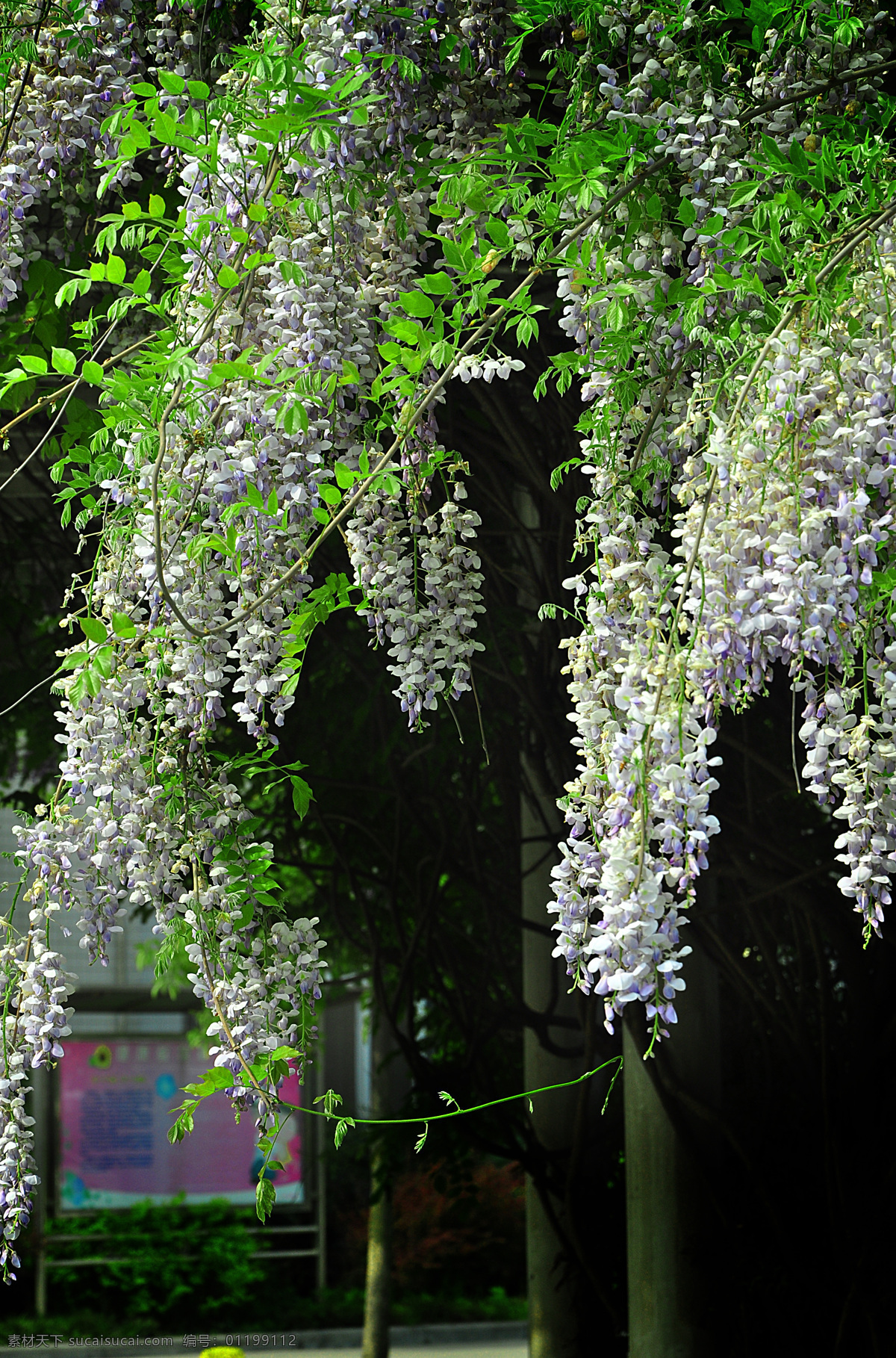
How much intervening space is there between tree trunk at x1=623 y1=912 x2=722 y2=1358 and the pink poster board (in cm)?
386

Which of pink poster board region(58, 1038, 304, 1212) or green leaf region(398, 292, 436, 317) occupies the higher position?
green leaf region(398, 292, 436, 317)

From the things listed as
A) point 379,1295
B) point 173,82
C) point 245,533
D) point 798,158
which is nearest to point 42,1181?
point 379,1295

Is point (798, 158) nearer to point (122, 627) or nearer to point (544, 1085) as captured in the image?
point (122, 627)

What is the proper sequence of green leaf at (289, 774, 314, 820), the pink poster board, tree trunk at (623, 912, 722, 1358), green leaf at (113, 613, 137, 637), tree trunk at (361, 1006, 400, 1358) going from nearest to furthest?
green leaf at (113, 613, 137, 637), green leaf at (289, 774, 314, 820), tree trunk at (623, 912, 722, 1358), tree trunk at (361, 1006, 400, 1358), the pink poster board

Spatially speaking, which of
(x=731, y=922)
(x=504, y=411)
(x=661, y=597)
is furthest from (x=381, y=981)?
(x=661, y=597)

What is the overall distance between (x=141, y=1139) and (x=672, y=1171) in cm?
444

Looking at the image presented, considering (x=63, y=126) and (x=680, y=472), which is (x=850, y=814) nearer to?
(x=680, y=472)

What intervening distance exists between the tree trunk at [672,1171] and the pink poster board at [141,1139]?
152 inches

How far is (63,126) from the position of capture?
1.79m

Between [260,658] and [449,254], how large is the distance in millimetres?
494

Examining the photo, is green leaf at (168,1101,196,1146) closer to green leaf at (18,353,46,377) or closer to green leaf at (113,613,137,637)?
green leaf at (113,613,137,637)

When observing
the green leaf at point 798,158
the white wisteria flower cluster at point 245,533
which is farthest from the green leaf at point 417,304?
the green leaf at point 798,158

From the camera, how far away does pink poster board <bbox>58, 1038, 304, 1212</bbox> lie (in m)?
6.30

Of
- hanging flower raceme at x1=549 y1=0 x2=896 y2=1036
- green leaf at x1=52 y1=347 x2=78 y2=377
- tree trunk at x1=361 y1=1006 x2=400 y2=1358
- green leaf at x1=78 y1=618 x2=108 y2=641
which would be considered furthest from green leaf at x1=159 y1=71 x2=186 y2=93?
tree trunk at x1=361 y1=1006 x2=400 y2=1358
